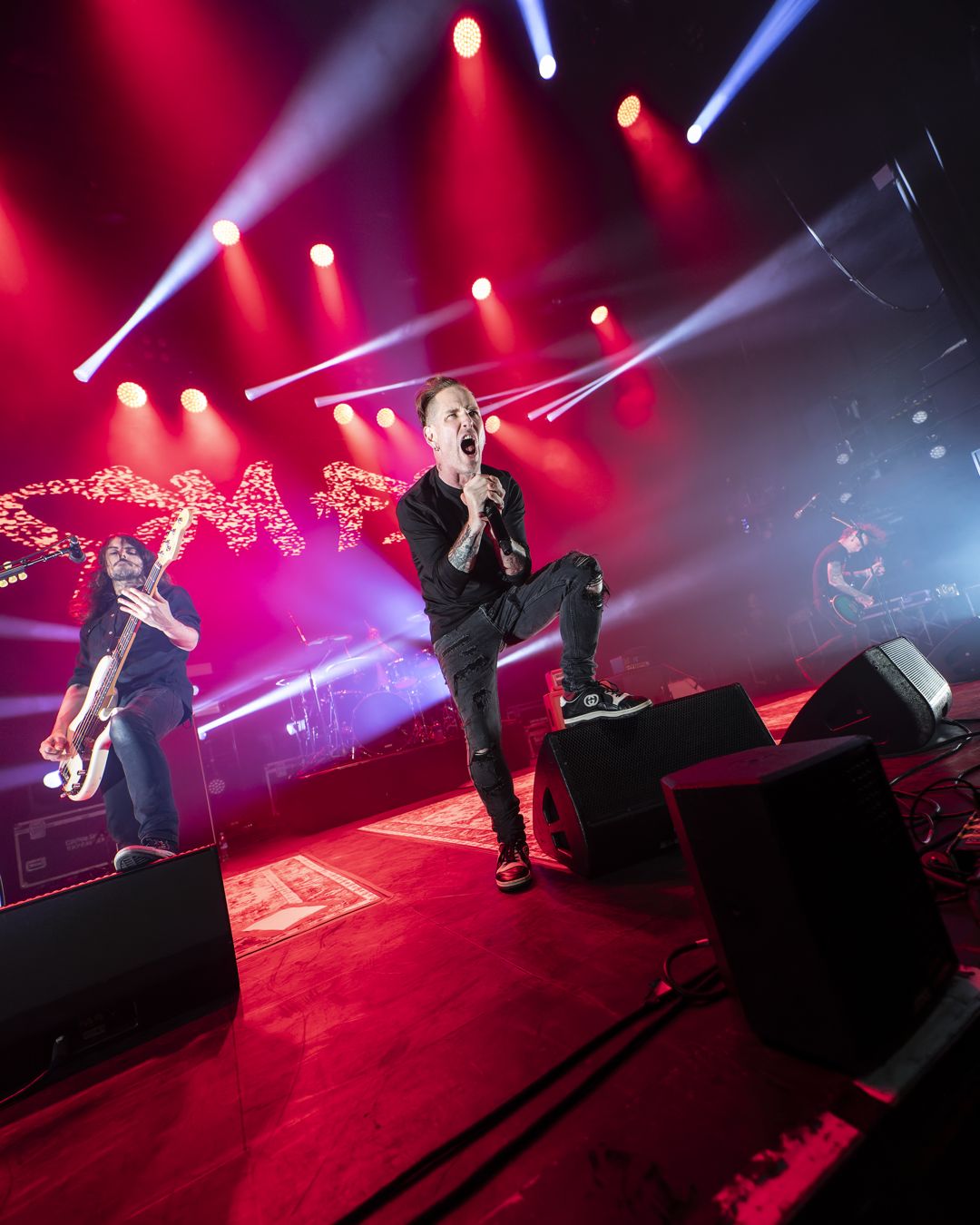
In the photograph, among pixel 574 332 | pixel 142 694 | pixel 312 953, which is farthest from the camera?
pixel 574 332

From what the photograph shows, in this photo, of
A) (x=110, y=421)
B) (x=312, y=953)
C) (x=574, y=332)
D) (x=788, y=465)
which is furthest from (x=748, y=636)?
(x=110, y=421)

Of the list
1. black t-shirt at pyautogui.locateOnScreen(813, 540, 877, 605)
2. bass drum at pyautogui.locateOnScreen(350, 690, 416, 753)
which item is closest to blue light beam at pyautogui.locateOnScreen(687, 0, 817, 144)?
black t-shirt at pyautogui.locateOnScreen(813, 540, 877, 605)

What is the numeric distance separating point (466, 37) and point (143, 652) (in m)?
5.33

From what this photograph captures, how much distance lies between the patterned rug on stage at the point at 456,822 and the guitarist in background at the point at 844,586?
5.06 m

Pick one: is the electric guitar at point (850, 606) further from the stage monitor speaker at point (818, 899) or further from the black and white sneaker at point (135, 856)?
the black and white sneaker at point (135, 856)

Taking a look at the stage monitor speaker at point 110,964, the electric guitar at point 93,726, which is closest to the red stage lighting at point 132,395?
the electric guitar at point 93,726

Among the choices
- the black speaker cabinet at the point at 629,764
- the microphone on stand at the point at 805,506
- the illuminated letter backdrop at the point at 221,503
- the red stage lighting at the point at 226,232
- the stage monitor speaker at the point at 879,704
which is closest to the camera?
the black speaker cabinet at the point at 629,764

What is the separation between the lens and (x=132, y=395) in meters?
5.63

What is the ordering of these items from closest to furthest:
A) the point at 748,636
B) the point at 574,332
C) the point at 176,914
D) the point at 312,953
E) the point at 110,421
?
the point at 176,914 → the point at 312,953 → the point at 110,421 → the point at 574,332 → the point at 748,636

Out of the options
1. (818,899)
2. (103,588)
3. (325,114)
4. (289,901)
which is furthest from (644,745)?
(325,114)

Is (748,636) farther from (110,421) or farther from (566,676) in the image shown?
(110,421)

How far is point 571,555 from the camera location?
2.03 meters

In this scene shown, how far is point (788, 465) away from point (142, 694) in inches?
358

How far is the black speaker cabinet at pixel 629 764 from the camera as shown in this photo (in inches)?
66.8
